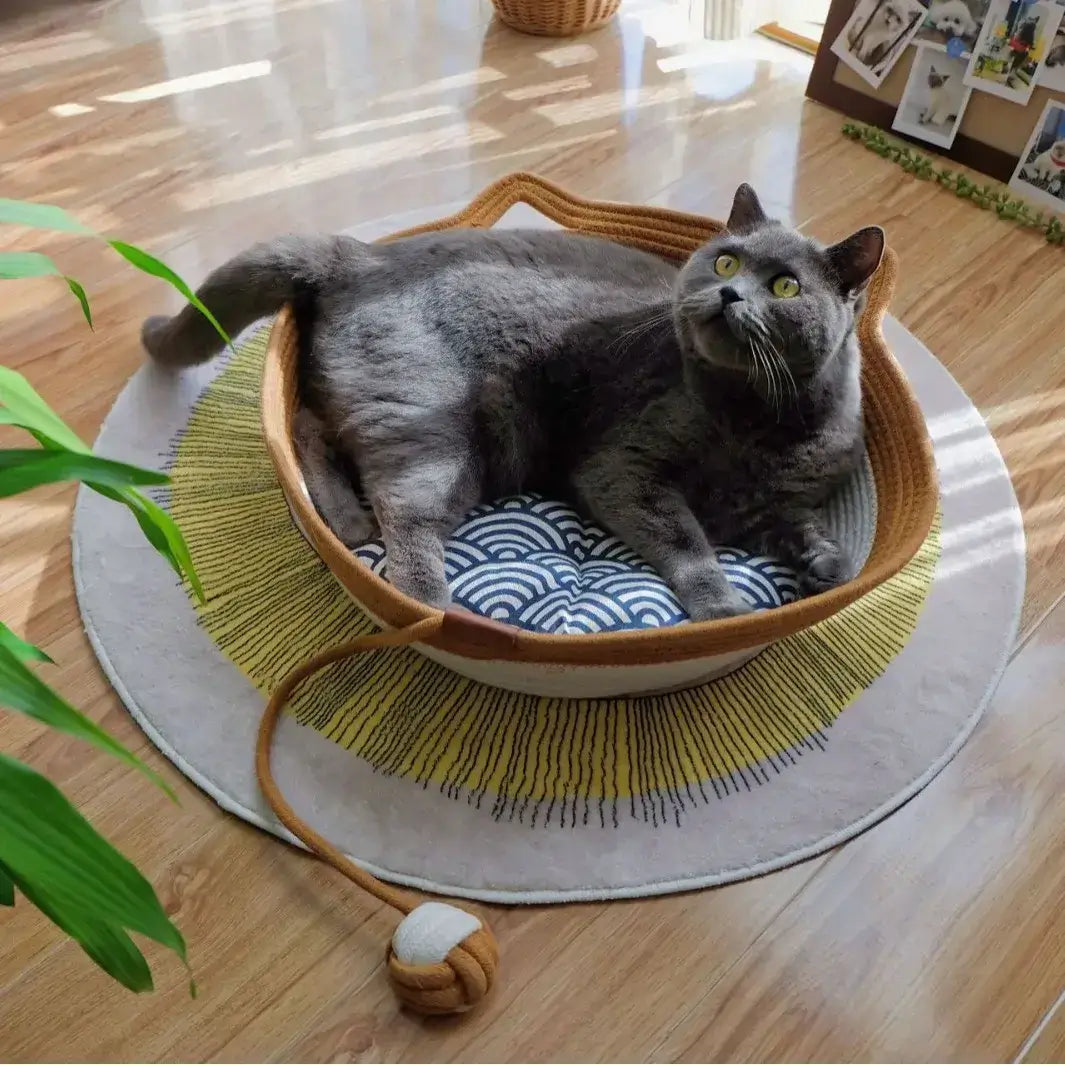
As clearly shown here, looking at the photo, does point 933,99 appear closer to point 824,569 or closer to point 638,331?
point 638,331

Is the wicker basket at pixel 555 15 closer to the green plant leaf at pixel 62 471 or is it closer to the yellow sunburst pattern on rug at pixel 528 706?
the yellow sunburst pattern on rug at pixel 528 706

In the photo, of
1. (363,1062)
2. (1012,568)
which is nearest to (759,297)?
(1012,568)

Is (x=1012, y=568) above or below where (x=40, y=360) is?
below

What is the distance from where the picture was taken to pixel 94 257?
6.30 feet

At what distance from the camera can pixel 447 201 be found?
211cm

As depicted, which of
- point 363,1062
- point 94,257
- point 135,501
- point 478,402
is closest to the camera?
point 135,501

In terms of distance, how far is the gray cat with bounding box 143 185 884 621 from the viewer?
127 centimetres

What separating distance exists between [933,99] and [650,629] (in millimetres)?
1664

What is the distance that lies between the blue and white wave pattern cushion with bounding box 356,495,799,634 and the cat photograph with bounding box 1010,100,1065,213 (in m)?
1.22

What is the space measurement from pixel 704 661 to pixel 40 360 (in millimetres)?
1216

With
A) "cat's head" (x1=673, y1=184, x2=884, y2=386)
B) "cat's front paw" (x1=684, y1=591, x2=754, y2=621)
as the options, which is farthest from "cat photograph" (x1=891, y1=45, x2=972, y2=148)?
"cat's front paw" (x1=684, y1=591, x2=754, y2=621)

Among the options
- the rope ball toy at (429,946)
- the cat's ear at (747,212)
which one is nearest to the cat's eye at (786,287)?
the cat's ear at (747,212)

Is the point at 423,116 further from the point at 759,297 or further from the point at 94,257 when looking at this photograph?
Result: the point at 759,297

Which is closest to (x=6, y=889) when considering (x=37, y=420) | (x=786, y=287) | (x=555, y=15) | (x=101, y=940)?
(x=101, y=940)
